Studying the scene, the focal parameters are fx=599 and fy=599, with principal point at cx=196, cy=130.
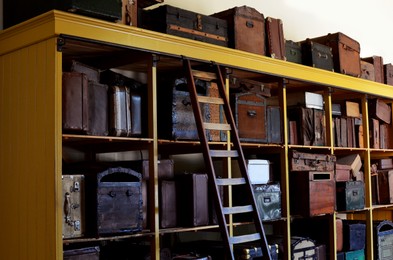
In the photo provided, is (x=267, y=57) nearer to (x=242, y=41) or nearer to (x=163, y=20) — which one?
(x=242, y=41)

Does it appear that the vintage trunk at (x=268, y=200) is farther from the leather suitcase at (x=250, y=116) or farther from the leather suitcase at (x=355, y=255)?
the leather suitcase at (x=355, y=255)

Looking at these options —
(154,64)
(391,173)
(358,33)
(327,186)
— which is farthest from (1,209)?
(358,33)

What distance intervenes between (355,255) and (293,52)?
7.15 ft

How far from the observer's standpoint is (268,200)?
16.8 ft

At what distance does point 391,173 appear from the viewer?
6.67 m

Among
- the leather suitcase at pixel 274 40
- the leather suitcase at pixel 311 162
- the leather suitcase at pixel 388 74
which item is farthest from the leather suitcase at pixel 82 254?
the leather suitcase at pixel 388 74

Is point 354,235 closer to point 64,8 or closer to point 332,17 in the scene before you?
point 332,17

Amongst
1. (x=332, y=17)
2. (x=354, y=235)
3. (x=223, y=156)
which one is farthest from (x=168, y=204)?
(x=332, y=17)

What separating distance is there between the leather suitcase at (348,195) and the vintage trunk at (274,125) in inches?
42.0

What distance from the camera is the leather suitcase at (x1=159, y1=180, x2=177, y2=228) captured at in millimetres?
4266

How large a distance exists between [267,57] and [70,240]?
2412mm

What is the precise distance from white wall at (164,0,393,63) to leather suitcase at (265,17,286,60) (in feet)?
2.43

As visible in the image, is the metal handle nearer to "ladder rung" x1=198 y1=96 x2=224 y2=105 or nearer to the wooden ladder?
the wooden ladder

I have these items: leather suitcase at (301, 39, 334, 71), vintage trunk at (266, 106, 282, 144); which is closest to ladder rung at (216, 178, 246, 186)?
vintage trunk at (266, 106, 282, 144)
